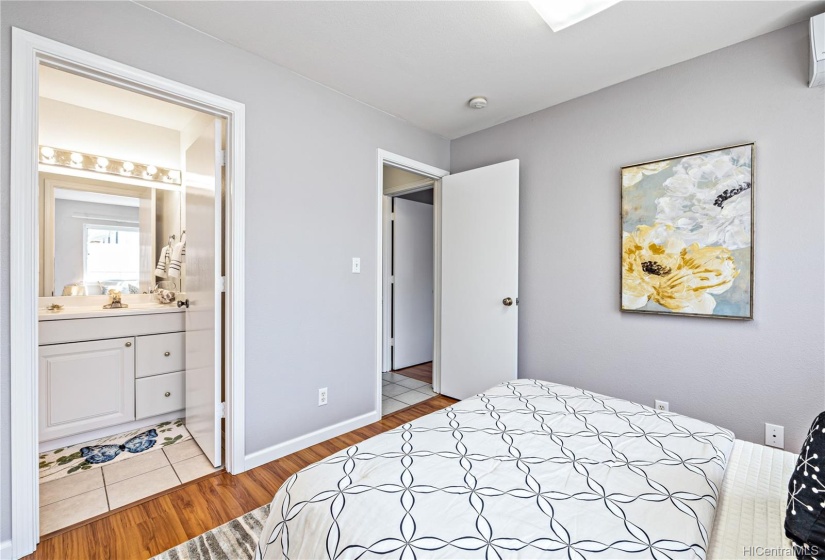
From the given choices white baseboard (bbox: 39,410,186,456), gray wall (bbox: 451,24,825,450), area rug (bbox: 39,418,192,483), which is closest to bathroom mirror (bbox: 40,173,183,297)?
white baseboard (bbox: 39,410,186,456)

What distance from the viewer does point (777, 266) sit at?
6.22 ft

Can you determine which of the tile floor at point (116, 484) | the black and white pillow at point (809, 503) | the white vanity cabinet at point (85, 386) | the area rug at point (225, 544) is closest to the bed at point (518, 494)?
the black and white pillow at point (809, 503)

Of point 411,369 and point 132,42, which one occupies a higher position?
point 132,42

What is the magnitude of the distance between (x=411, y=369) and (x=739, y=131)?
11.8 ft

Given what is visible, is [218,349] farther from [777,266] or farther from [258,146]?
[777,266]

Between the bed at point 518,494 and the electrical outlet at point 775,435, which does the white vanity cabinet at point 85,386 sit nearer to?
the bed at point 518,494

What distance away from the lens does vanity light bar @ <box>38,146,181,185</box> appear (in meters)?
2.75

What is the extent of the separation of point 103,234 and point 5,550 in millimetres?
2375

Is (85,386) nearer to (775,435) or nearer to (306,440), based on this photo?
(306,440)

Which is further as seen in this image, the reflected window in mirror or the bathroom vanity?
the reflected window in mirror

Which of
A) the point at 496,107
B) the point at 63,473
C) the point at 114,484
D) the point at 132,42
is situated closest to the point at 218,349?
the point at 114,484

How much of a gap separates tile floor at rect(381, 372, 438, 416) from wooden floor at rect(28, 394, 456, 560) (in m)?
1.04

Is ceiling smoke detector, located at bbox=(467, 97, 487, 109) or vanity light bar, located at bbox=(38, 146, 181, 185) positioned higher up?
ceiling smoke detector, located at bbox=(467, 97, 487, 109)

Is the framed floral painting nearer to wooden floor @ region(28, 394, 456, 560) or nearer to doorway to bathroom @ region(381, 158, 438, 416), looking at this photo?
doorway to bathroom @ region(381, 158, 438, 416)
